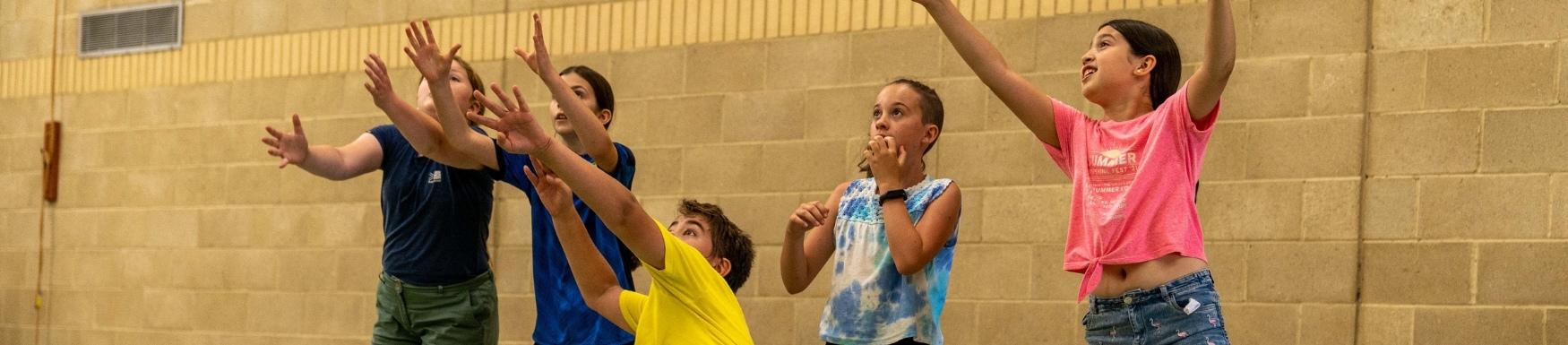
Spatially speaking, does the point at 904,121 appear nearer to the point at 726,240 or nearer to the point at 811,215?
the point at 811,215

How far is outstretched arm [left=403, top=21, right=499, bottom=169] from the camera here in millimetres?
4406

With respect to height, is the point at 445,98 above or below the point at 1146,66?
below

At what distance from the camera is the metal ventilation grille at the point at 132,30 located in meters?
9.42

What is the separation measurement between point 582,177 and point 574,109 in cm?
56

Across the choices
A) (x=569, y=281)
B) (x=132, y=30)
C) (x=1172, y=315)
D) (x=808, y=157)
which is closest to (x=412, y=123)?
(x=569, y=281)

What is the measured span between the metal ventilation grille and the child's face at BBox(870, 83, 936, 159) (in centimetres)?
607

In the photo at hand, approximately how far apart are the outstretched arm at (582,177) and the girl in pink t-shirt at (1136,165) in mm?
814

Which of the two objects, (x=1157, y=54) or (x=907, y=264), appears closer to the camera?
(x=1157, y=54)

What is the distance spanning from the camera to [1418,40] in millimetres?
5605

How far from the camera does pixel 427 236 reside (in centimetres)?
519

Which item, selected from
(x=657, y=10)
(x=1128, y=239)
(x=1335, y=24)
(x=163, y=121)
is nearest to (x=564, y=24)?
(x=657, y=10)

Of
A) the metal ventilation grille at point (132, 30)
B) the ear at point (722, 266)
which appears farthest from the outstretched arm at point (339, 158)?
the metal ventilation grille at point (132, 30)

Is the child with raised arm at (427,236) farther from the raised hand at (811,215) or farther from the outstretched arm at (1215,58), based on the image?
the outstretched arm at (1215,58)

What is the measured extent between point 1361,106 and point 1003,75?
2.34 metres
